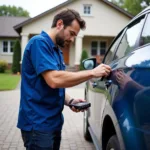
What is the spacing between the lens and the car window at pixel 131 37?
2779 mm

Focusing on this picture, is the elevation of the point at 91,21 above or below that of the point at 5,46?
above

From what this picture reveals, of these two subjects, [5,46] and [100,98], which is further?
[5,46]

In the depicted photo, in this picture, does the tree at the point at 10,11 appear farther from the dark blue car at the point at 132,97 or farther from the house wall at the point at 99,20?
the dark blue car at the point at 132,97

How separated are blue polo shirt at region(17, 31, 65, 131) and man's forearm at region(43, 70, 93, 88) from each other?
66 mm

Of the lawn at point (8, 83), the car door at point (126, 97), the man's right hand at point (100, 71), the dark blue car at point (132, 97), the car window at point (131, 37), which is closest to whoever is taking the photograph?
the dark blue car at point (132, 97)

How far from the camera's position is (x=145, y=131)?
6.47 feet

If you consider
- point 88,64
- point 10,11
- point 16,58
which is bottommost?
point 16,58

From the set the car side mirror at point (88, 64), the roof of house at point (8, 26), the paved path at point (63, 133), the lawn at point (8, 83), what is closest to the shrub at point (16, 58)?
the lawn at point (8, 83)

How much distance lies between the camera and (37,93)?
2.47m

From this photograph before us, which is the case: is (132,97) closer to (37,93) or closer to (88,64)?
(37,93)

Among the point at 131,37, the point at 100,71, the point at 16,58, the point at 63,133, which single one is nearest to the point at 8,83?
the point at 16,58

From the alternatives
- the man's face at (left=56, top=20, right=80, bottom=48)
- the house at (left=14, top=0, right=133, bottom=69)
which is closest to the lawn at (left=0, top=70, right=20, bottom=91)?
the house at (left=14, top=0, right=133, bottom=69)

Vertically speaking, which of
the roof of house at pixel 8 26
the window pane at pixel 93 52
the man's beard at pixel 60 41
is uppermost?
the roof of house at pixel 8 26

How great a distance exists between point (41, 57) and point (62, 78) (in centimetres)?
22
